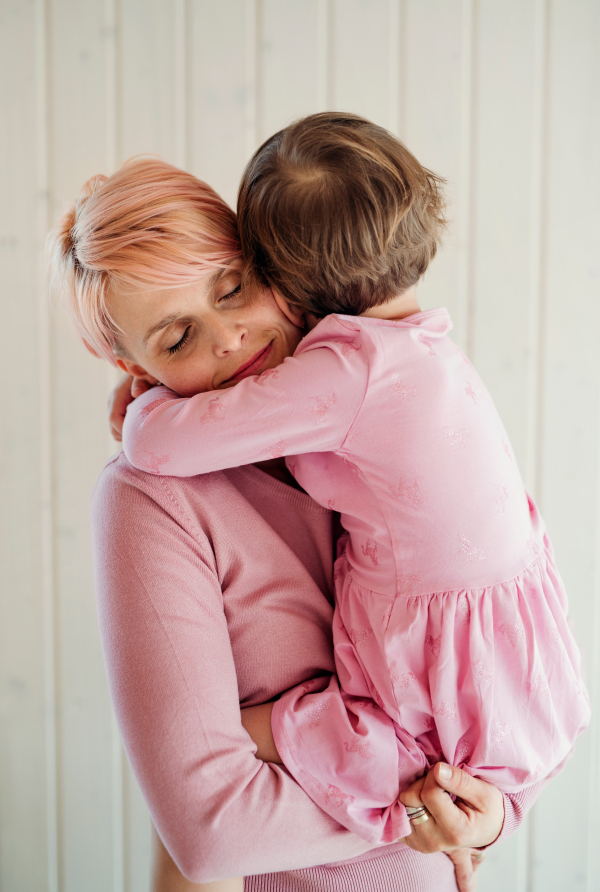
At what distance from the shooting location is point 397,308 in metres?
0.95

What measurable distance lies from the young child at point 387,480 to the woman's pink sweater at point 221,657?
0.18 ft

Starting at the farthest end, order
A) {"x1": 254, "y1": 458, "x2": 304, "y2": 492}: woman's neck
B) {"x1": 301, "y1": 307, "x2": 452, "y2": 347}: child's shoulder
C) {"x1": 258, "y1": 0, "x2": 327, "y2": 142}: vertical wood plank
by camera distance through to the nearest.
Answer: {"x1": 258, "y1": 0, "x2": 327, "y2": 142}: vertical wood plank < {"x1": 254, "y1": 458, "x2": 304, "y2": 492}: woman's neck < {"x1": 301, "y1": 307, "x2": 452, "y2": 347}: child's shoulder

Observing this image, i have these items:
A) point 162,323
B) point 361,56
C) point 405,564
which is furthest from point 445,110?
point 405,564

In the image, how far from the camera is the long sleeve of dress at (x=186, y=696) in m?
0.75

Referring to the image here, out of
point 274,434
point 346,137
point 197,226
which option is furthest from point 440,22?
point 274,434

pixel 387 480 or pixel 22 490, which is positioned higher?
pixel 387 480

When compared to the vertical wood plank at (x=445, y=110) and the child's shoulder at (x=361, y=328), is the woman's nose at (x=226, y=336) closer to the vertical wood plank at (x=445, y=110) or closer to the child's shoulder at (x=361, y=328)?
the child's shoulder at (x=361, y=328)

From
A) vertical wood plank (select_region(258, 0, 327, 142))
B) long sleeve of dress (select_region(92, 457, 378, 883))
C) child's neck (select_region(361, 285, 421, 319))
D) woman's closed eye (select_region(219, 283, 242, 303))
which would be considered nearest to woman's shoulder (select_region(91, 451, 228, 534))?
long sleeve of dress (select_region(92, 457, 378, 883))

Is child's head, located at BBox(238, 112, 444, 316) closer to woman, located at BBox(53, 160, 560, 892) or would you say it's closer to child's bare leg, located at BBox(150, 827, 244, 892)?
woman, located at BBox(53, 160, 560, 892)

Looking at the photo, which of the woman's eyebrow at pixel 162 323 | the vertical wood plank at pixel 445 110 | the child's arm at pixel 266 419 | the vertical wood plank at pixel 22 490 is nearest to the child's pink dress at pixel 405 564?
the child's arm at pixel 266 419

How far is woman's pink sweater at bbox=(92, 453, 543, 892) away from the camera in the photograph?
75 cm

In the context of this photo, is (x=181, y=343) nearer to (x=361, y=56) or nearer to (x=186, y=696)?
(x=186, y=696)

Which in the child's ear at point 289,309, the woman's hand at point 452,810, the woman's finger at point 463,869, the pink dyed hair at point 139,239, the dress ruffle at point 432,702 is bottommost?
the woman's finger at point 463,869

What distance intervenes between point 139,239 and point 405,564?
0.61 metres
